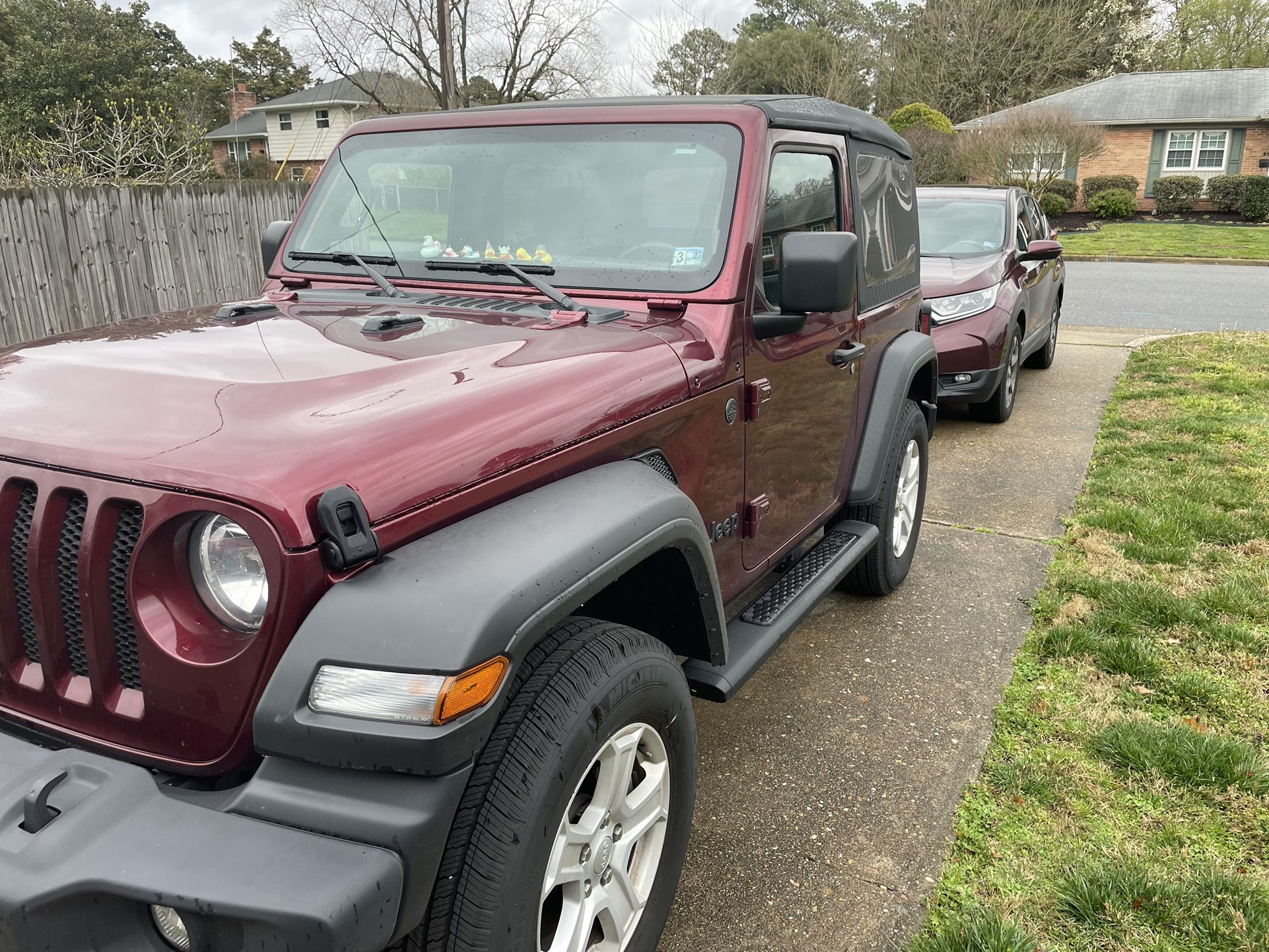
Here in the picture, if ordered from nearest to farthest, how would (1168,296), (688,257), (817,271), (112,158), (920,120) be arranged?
(817,271) → (688,257) → (112,158) → (1168,296) → (920,120)

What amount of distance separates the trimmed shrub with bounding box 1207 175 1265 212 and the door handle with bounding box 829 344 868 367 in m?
36.3

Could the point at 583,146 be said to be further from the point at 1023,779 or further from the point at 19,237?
the point at 19,237

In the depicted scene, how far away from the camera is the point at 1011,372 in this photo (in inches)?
310

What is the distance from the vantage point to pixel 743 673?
2.66 m

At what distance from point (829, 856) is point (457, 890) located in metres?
1.50

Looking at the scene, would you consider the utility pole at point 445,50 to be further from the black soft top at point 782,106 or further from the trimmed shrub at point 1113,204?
the trimmed shrub at point 1113,204

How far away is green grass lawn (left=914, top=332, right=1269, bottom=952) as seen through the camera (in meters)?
2.48

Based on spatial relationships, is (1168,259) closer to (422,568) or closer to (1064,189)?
(1064,189)

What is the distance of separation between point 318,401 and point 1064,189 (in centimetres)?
3746

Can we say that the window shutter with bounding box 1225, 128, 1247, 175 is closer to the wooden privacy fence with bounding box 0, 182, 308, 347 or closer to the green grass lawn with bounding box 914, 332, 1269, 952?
the green grass lawn with bounding box 914, 332, 1269, 952

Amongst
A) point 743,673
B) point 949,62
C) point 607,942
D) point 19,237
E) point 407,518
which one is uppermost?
point 949,62

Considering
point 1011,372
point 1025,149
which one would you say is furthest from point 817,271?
point 1025,149

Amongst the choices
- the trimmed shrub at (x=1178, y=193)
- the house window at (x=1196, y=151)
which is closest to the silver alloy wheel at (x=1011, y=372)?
the trimmed shrub at (x=1178, y=193)

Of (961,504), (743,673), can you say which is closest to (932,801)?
(743,673)
